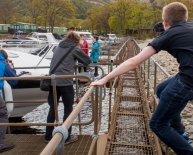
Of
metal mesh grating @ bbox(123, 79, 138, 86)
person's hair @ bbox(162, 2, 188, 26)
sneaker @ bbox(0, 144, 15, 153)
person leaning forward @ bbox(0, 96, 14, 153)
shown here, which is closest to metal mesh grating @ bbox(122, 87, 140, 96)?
metal mesh grating @ bbox(123, 79, 138, 86)

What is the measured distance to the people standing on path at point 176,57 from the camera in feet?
12.4

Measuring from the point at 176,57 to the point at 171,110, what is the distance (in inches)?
22.2

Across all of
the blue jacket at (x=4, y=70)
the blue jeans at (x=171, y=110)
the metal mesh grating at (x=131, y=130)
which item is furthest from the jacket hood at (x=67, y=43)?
the blue jeans at (x=171, y=110)

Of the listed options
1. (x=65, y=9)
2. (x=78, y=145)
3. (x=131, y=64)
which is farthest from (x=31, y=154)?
(x=65, y=9)

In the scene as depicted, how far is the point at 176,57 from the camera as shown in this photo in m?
3.93

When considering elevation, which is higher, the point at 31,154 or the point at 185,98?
the point at 185,98

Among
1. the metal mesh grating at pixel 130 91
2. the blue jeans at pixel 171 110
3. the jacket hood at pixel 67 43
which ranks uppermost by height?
the jacket hood at pixel 67 43

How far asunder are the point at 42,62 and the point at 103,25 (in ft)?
298

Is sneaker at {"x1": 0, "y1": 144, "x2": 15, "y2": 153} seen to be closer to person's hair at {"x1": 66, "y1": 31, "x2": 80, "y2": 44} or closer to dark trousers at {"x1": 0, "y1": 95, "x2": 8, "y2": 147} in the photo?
dark trousers at {"x1": 0, "y1": 95, "x2": 8, "y2": 147}

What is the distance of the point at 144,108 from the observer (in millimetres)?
8188

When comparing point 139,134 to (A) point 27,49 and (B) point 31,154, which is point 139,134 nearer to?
(B) point 31,154

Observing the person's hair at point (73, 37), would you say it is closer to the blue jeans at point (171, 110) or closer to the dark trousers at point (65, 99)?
the dark trousers at point (65, 99)

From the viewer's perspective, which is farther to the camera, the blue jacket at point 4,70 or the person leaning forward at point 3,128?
the blue jacket at point 4,70

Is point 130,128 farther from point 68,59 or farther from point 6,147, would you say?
point 6,147
